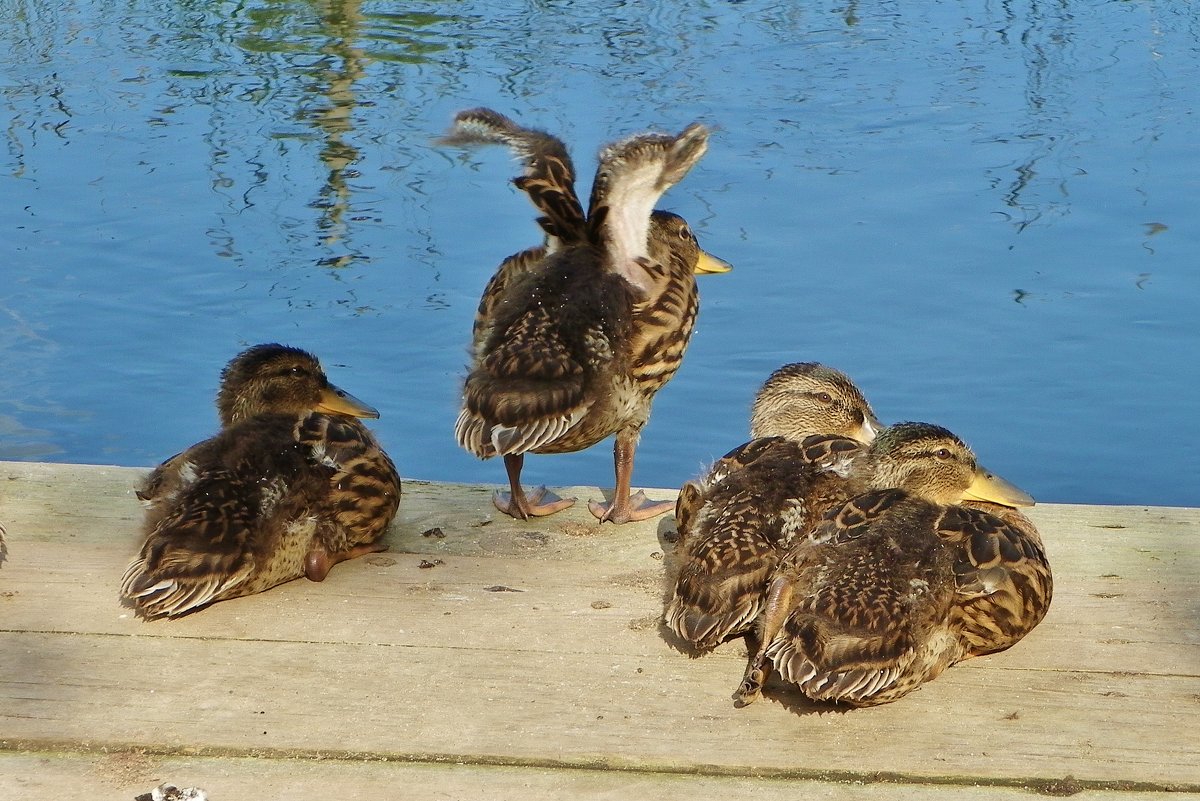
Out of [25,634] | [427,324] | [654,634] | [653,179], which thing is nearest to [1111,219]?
[427,324]

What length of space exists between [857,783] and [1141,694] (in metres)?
0.84

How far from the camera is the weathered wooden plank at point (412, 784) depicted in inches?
132

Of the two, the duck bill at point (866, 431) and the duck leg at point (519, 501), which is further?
the duck bill at point (866, 431)

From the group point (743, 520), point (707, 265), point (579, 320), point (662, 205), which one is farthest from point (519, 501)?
point (662, 205)

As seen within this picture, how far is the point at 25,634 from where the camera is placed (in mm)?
4012

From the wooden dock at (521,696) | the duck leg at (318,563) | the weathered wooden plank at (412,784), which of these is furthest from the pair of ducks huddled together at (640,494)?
the weathered wooden plank at (412,784)

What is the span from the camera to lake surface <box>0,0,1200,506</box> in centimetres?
795

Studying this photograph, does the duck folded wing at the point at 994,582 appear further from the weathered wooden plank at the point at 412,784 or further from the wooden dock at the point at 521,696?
the weathered wooden plank at the point at 412,784

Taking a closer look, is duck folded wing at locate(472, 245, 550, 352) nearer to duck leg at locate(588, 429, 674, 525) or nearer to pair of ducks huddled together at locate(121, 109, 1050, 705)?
pair of ducks huddled together at locate(121, 109, 1050, 705)

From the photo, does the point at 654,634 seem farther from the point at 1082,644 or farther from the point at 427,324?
the point at 427,324

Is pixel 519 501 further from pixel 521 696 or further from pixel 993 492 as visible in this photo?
pixel 993 492

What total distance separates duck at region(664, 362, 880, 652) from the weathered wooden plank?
54 centimetres

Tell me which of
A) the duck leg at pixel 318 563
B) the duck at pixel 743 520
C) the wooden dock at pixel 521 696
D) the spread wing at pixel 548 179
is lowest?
the duck leg at pixel 318 563

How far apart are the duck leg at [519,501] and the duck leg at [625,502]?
0.13m
